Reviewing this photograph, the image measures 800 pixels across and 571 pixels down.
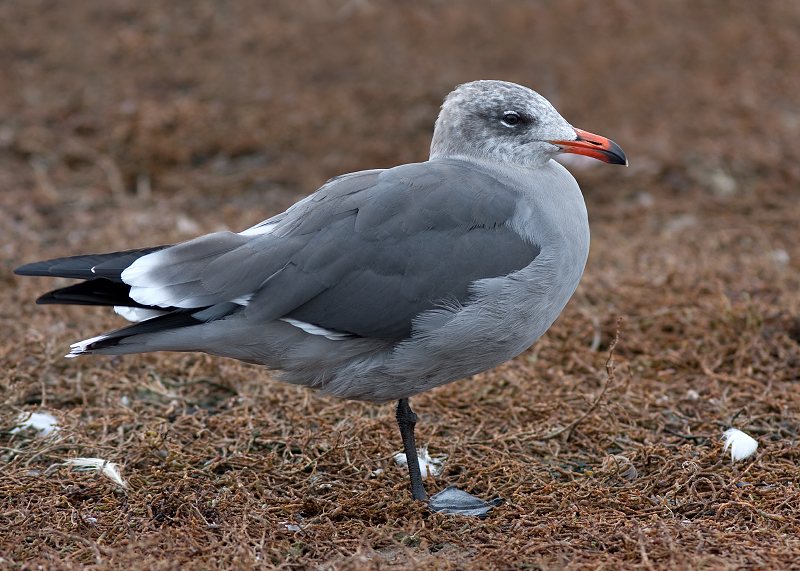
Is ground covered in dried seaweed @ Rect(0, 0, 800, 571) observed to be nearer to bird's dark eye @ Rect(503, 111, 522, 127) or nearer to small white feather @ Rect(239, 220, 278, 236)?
small white feather @ Rect(239, 220, 278, 236)

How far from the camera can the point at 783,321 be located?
5.24 meters

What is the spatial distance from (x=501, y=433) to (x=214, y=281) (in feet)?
5.74

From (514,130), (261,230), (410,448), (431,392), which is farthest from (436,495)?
(514,130)

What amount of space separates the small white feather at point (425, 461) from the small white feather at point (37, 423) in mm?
1610

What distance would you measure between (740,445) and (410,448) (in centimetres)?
150

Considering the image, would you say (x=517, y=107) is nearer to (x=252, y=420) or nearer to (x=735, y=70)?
(x=252, y=420)

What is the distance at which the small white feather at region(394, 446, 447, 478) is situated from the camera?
4129mm

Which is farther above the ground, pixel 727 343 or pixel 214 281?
pixel 214 281

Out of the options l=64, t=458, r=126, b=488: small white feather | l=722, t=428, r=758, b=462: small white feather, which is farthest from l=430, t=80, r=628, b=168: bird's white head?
l=64, t=458, r=126, b=488: small white feather

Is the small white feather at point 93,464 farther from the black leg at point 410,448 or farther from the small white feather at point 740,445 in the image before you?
the small white feather at point 740,445

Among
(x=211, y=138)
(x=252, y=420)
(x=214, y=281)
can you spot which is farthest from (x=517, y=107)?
(x=211, y=138)

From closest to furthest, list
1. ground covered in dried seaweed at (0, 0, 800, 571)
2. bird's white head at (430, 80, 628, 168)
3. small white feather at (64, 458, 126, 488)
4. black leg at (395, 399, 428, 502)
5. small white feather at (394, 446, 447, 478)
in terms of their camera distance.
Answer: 1. ground covered in dried seaweed at (0, 0, 800, 571)
2. black leg at (395, 399, 428, 502)
3. small white feather at (64, 458, 126, 488)
4. bird's white head at (430, 80, 628, 168)
5. small white feather at (394, 446, 447, 478)

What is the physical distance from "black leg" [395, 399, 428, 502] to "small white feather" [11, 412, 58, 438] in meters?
1.62

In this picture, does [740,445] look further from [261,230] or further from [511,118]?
[261,230]
